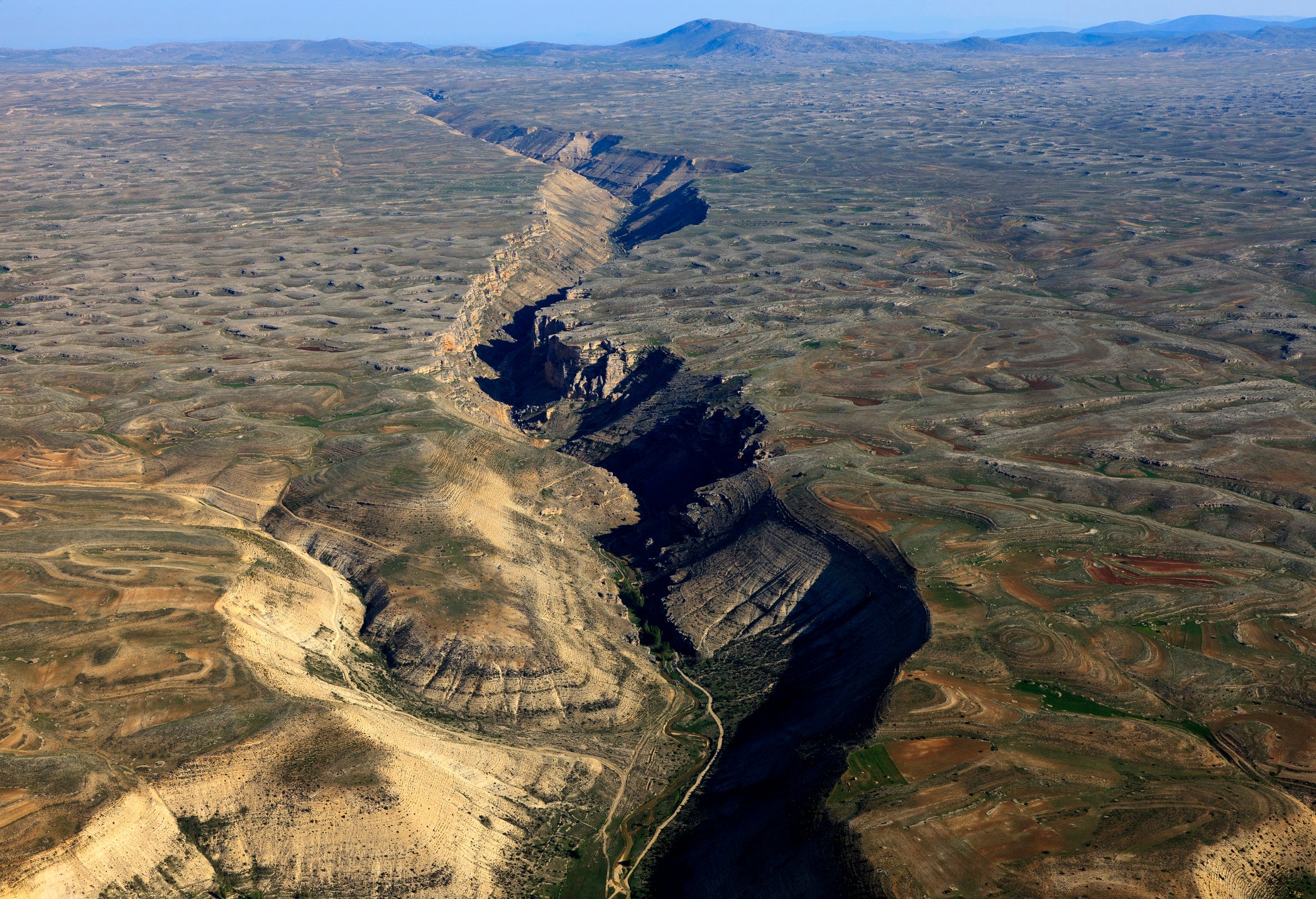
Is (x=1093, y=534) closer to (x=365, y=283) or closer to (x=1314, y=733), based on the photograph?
(x=1314, y=733)

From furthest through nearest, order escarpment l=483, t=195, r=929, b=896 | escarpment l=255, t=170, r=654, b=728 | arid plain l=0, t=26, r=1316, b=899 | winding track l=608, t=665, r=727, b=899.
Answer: escarpment l=255, t=170, r=654, b=728 → winding track l=608, t=665, r=727, b=899 → escarpment l=483, t=195, r=929, b=896 → arid plain l=0, t=26, r=1316, b=899

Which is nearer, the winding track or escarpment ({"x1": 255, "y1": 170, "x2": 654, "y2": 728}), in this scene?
the winding track

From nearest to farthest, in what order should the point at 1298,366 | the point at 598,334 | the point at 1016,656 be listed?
the point at 1016,656 < the point at 1298,366 < the point at 598,334

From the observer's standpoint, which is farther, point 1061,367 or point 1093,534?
point 1061,367

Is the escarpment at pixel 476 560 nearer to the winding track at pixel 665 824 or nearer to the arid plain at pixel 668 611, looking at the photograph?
the arid plain at pixel 668 611

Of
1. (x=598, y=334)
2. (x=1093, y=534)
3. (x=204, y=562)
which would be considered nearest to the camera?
(x=204, y=562)

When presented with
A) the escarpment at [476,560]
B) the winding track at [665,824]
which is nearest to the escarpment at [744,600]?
the winding track at [665,824]

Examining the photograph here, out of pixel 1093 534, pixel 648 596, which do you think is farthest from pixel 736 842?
pixel 1093 534

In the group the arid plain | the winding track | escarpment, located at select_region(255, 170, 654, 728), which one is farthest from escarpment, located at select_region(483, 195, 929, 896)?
escarpment, located at select_region(255, 170, 654, 728)

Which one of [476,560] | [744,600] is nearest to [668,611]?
[744,600]

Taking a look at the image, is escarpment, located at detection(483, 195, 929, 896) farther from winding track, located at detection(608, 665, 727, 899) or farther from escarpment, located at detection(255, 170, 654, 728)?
escarpment, located at detection(255, 170, 654, 728)

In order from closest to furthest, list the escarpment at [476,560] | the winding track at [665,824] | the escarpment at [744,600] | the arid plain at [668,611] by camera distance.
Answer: the arid plain at [668,611] < the escarpment at [744,600] < the winding track at [665,824] < the escarpment at [476,560]
